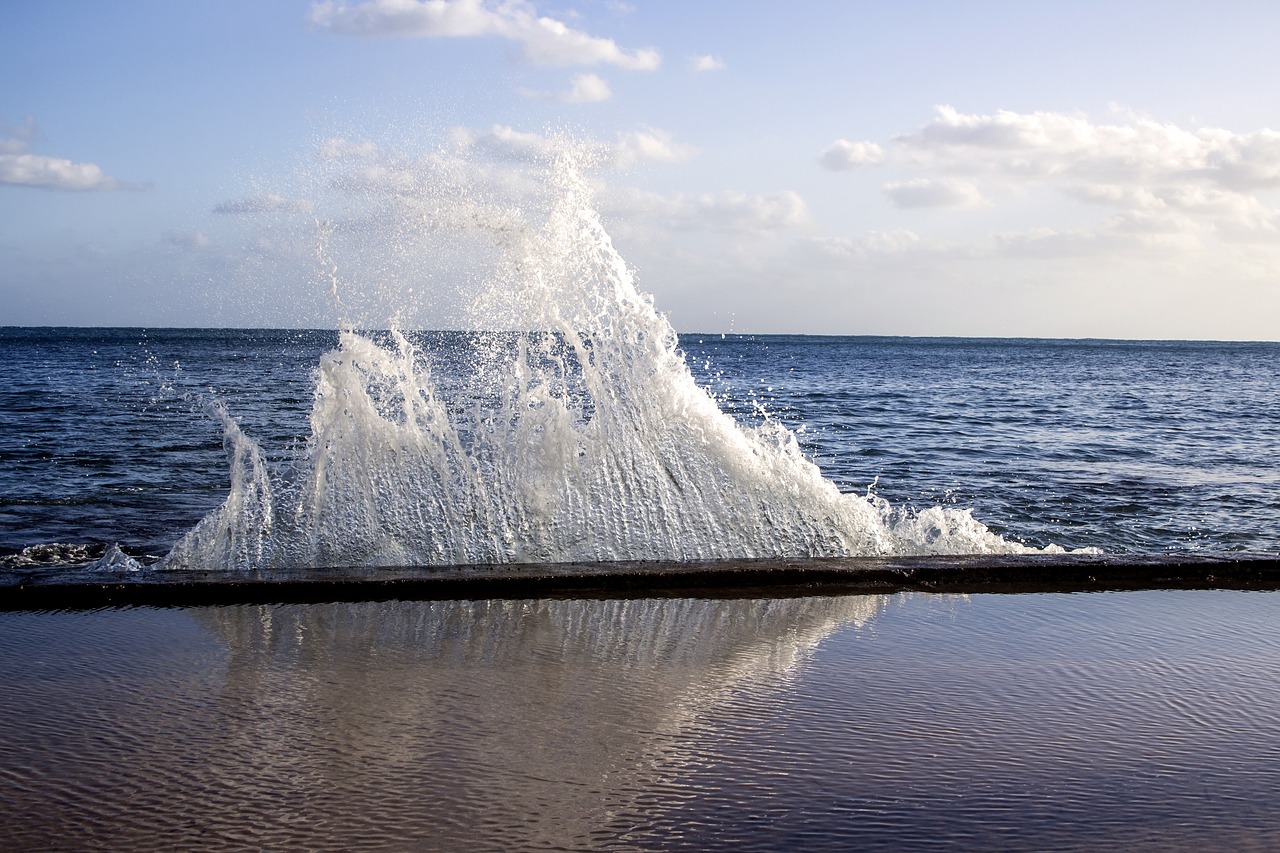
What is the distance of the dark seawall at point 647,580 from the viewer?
538 cm

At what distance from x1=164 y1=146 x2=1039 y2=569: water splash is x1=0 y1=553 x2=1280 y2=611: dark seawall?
1.06m

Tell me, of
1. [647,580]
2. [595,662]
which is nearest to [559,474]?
[647,580]

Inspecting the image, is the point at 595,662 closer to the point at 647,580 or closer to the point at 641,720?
the point at 641,720

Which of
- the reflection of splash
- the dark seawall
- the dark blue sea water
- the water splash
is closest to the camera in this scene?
the reflection of splash

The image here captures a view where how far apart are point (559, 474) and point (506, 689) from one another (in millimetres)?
3218

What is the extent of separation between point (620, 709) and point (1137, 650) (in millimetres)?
2455

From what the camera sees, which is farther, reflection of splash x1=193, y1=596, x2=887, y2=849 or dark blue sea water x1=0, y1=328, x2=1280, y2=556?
dark blue sea water x1=0, y1=328, x2=1280, y2=556

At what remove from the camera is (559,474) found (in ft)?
23.7

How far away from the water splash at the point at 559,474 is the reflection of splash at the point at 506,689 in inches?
60.5

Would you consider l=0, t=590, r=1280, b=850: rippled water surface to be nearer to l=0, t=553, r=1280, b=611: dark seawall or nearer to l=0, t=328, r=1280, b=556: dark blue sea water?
l=0, t=553, r=1280, b=611: dark seawall

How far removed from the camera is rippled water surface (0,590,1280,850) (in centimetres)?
Answer: 291

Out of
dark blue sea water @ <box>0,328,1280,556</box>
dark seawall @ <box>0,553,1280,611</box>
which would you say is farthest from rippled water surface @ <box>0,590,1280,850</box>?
dark blue sea water @ <box>0,328,1280,556</box>

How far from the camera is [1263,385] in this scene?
40.6 meters

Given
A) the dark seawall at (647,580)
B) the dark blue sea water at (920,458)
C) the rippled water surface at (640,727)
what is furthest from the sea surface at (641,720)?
the dark blue sea water at (920,458)
